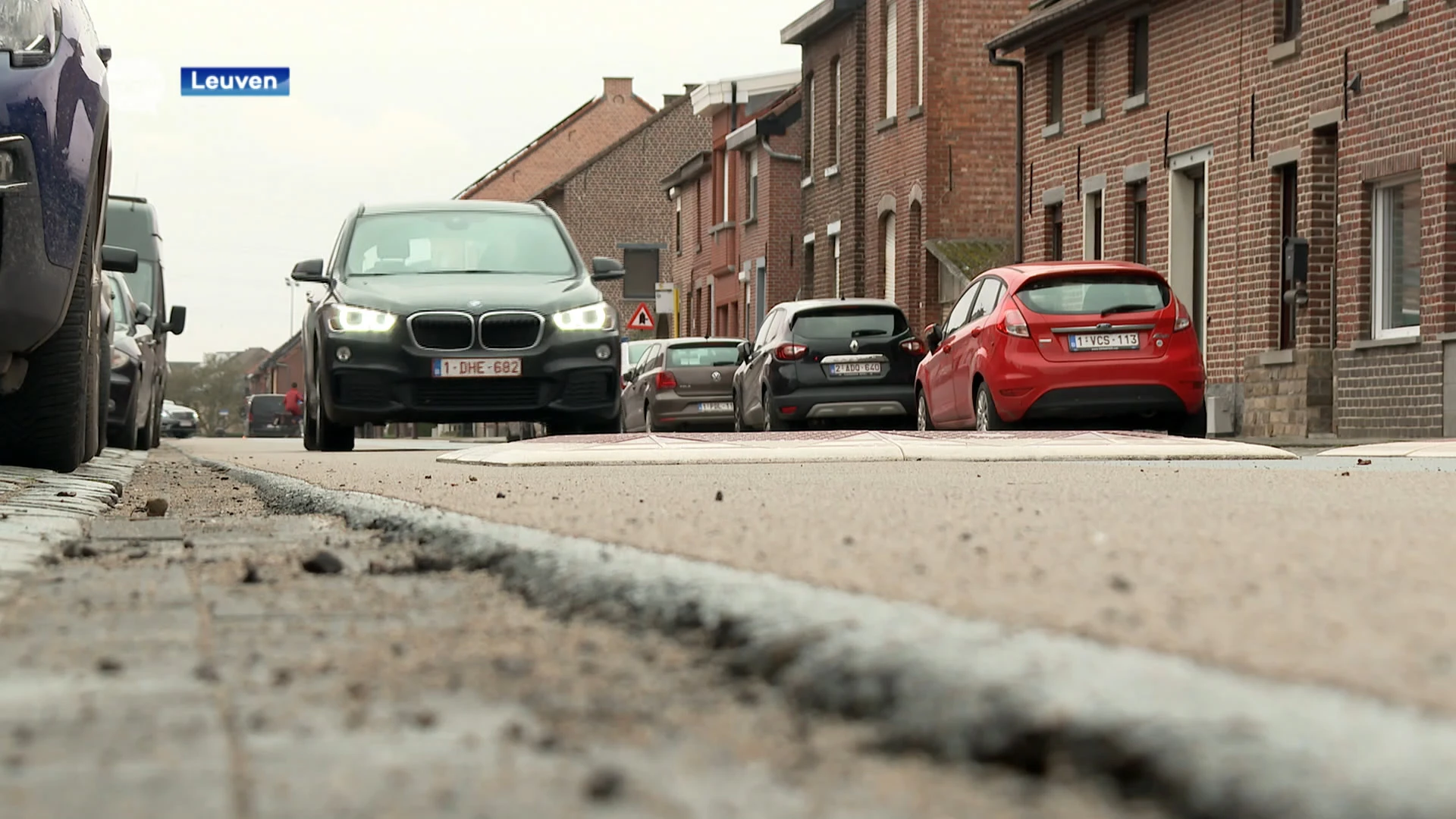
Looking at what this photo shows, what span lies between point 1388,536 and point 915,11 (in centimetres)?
3408

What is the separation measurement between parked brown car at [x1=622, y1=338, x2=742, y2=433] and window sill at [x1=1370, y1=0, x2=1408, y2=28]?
32.3ft

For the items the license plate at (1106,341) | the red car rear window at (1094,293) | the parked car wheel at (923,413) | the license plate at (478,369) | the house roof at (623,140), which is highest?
the house roof at (623,140)

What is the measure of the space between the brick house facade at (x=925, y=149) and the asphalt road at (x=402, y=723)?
31.2m

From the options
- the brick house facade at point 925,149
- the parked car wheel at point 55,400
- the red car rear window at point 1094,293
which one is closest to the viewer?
the parked car wheel at point 55,400

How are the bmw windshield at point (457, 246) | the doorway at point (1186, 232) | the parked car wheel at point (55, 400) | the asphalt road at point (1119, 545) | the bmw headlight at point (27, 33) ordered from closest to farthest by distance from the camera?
the asphalt road at point (1119, 545) < the bmw headlight at point (27, 33) < the parked car wheel at point (55, 400) < the bmw windshield at point (457, 246) < the doorway at point (1186, 232)

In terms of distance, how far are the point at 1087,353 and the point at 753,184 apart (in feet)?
114

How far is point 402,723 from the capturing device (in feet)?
8.14

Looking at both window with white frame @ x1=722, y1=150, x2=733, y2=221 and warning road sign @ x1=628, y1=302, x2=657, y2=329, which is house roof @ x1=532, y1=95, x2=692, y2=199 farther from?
warning road sign @ x1=628, y1=302, x2=657, y2=329

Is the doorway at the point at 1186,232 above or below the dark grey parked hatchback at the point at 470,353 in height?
above

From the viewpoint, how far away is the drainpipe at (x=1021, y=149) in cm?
3316

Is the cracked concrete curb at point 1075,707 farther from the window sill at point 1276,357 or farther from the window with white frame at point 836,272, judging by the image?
the window with white frame at point 836,272

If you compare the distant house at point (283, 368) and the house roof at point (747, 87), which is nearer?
the house roof at point (747, 87)
